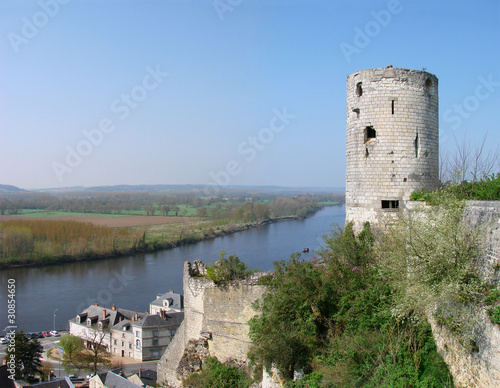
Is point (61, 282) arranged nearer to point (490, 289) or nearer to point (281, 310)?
point (281, 310)

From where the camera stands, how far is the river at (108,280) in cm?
3001

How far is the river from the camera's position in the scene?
98.5ft

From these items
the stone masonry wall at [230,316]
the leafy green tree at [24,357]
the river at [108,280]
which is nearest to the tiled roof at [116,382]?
the leafy green tree at [24,357]

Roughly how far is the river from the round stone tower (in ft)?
44.2

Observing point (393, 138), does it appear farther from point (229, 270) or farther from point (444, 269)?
point (229, 270)

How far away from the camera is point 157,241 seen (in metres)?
56.0

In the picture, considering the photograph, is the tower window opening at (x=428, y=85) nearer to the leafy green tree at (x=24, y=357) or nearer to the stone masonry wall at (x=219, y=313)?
the stone masonry wall at (x=219, y=313)

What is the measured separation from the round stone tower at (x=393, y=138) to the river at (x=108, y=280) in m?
13.5

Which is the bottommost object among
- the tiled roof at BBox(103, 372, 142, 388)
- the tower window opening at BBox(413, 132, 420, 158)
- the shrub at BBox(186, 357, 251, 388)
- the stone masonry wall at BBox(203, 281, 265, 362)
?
the tiled roof at BBox(103, 372, 142, 388)

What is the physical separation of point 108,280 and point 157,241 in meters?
17.7

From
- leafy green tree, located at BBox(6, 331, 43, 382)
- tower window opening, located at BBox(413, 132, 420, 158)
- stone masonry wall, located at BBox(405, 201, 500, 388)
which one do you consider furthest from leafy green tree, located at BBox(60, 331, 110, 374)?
stone masonry wall, located at BBox(405, 201, 500, 388)

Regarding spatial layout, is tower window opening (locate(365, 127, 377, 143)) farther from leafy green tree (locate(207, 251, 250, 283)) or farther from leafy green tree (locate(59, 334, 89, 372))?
leafy green tree (locate(59, 334, 89, 372))

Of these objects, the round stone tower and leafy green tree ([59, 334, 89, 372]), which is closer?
the round stone tower

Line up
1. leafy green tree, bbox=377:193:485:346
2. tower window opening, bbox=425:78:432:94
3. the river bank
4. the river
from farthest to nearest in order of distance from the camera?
1. the river bank
2. the river
3. tower window opening, bbox=425:78:432:94
4. leafy green tree, bbox=377:193:485:346
